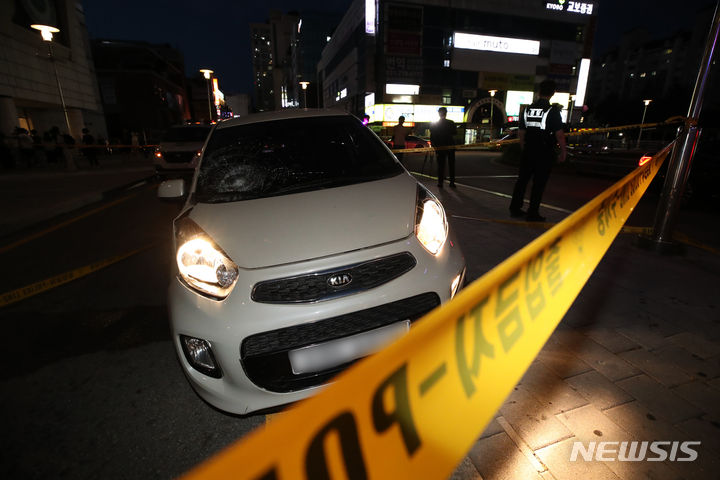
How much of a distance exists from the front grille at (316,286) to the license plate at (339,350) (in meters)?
0.22

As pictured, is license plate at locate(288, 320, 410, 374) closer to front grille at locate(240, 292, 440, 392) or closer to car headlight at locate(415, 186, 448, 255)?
front grille at locate(240, 292, 440, 392)

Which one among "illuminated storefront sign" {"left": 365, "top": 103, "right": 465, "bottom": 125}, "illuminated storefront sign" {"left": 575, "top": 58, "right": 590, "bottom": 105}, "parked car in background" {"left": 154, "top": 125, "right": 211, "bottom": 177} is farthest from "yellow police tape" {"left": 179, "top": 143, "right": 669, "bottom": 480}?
"illuminated storefront sign" {"left": 575, "top": 58, "right": 590, "bottom": 105}

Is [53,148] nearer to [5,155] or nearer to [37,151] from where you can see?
[37,151]

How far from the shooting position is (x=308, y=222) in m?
2.06

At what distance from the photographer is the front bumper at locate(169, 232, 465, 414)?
168cm

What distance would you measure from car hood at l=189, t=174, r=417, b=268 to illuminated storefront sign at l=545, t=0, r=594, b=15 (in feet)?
192

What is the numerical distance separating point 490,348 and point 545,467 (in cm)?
115

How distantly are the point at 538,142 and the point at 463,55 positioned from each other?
141 ft

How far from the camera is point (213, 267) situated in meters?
1.94

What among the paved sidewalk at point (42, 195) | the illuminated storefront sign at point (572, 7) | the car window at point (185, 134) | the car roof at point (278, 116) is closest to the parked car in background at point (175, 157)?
the car window at point (185, 134)

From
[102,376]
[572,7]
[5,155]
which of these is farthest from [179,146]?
[572,7]

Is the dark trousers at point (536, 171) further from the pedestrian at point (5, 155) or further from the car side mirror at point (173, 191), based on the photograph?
the pedestrian at point (5, 155)

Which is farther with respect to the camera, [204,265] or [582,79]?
[582,79]

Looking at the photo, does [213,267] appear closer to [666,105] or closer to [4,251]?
[4,251]
